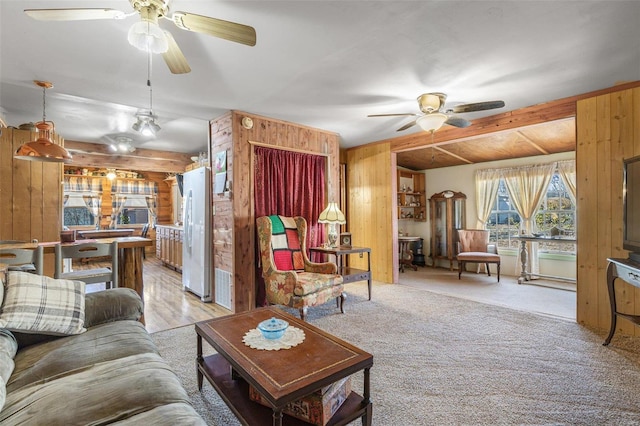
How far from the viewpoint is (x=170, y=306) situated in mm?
3807

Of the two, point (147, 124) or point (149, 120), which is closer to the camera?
point (147, 124)

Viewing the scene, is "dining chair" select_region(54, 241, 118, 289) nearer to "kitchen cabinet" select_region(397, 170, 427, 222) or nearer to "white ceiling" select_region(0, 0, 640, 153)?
"white ceiling" select_region(0, 0, 640, 153)

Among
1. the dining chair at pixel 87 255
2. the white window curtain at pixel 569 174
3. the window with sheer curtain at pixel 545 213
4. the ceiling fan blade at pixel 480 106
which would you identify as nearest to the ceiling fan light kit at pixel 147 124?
the dining chair at pixel 87 255

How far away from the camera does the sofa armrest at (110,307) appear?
1.96 m

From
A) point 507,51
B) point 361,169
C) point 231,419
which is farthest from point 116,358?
point 361,169

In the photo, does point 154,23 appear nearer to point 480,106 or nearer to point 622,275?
point 480,106

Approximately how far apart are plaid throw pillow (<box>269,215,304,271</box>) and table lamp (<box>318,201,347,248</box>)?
0.43 metres

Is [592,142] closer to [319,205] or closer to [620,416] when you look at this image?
[620,416]

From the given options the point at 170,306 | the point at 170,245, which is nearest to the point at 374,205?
the point at 170,306

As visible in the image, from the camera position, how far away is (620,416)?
1.73m

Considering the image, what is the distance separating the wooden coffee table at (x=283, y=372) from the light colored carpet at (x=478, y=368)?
0.91 feet

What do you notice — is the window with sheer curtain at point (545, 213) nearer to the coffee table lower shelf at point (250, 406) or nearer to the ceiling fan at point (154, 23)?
the coffee table lower shelf at point (250, 406)

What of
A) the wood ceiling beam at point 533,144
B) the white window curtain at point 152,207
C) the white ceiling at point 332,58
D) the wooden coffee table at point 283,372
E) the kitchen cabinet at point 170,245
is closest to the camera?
the wooden coffee table at point 283,372

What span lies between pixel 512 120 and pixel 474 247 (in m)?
2.77
